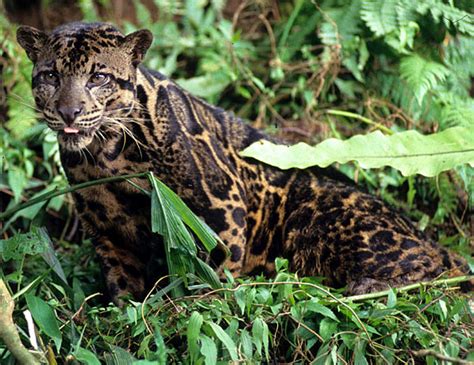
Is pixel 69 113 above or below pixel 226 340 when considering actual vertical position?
above

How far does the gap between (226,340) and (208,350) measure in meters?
0.12

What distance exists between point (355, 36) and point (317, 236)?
2.91 meters

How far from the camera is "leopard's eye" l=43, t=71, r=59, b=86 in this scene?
18.5 feet

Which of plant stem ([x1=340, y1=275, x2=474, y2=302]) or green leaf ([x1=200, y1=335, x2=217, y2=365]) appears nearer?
green leaf ([x1=200, y1=335, x2=217, y2=365])

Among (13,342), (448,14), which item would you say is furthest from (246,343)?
(448,14)

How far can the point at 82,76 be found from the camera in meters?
5.60

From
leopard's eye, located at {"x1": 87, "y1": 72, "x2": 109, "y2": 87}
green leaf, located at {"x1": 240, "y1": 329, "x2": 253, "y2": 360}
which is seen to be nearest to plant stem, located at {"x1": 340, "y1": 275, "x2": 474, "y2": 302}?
green leaf, located at {"x1": 240, "y1": 329, "x2": 253, "y2": 360}

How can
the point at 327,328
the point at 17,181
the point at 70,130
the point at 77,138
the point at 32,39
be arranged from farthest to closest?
the point at 17,181
the point at 32,39
the point at 77,138
the point at 70,130
the point at 327,328

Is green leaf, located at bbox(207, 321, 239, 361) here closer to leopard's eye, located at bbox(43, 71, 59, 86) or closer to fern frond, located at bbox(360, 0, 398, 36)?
leopard's eye, located at bbox(43, 71, 59, 86)

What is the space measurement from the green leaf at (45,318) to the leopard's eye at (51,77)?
1.55 m

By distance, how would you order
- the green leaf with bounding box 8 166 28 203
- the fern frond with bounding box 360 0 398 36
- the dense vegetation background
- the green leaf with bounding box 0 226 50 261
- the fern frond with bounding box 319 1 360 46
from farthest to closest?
the fern frond with bounding box 319 1 360 46 → the fern frond with bounding box 360 0 398 36 → the green leaf with bounding box 8 166 28 203 → the green leaf with bounding box 0 226 50 261 → the dense vegetation background

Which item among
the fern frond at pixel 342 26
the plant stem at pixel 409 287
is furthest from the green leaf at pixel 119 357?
the fern frond at pixel 342 26

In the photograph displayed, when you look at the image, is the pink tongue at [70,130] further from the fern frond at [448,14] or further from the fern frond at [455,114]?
the fern frond at [455,114]

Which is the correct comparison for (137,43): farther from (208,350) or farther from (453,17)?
(453,17)
